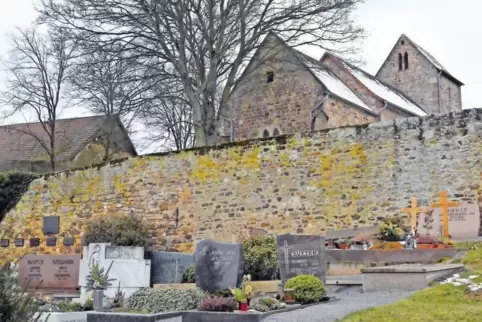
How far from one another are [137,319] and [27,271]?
28.2ft

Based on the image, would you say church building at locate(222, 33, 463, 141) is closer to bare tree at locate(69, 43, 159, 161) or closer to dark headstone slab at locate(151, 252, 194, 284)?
bare tree at locate(69, 43, 159, 161)

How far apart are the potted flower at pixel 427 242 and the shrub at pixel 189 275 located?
4997 millimetres

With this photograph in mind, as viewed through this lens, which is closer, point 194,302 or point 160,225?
point 194,302

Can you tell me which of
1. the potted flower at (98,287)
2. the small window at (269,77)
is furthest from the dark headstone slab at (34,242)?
the small window at (269,77)

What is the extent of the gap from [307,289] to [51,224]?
46.9ft

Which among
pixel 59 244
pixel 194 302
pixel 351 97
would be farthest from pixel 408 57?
pixel 194 302

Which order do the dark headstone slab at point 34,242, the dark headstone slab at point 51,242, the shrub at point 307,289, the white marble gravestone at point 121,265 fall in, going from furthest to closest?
the dark headstone slab at point 34,242 → the dark headstone slab at point 51,242 → the white marble gravestone at point 121,265 → the shrub at point 307,289

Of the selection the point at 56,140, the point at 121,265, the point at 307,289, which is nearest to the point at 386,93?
the point at 56,140

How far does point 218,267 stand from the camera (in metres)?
12.6

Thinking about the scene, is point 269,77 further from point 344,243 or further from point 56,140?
point 56,140

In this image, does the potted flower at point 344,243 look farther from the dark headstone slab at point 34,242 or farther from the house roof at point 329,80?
the dark headstone slab at point 34,242

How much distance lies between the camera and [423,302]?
32.1ft

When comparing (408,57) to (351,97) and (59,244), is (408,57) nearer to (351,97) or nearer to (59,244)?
(351,97)

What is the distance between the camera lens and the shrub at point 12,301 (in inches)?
257
